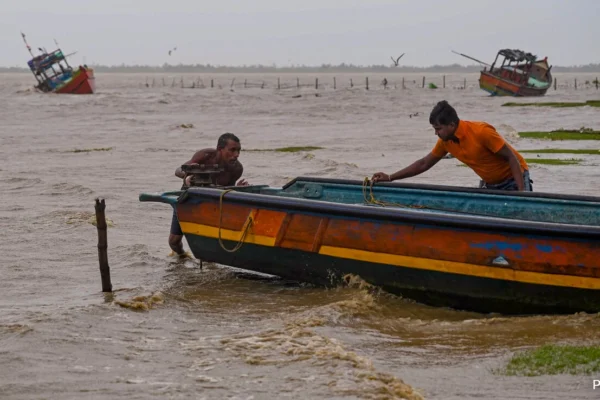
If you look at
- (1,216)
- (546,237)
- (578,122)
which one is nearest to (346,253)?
(546,237)

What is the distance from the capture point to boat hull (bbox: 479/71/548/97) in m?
46.0

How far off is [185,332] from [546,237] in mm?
2619

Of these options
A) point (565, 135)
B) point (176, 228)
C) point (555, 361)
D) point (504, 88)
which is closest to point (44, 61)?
point (504, 88)

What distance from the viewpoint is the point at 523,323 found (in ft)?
21.6

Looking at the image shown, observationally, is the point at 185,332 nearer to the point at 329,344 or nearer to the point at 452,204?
the point at 329,344

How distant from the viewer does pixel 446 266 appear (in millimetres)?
6840

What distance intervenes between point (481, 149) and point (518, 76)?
40.6 meters

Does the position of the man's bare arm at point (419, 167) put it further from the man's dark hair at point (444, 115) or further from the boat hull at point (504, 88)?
→ the boat hull at point (504, 88)

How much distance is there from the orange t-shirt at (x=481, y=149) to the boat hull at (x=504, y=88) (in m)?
39.3

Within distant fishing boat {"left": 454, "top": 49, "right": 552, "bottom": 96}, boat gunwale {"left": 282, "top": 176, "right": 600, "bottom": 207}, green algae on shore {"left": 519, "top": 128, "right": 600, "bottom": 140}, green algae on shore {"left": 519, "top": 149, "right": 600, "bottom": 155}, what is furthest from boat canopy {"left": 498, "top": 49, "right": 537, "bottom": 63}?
boat gunwale {"left": 282, "top": 176, "right": 600, "bottom": 207}

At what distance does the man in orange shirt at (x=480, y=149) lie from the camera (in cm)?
758

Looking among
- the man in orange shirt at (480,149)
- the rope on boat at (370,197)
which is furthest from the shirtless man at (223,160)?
the man in orange shirt at (480,149)

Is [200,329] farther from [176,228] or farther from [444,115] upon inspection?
[444,115]

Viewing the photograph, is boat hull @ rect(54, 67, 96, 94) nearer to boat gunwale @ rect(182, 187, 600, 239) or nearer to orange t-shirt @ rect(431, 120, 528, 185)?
boat gunwale @ rect(182, 187, 600, 239)
